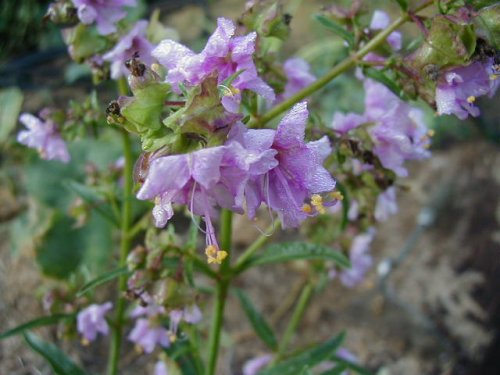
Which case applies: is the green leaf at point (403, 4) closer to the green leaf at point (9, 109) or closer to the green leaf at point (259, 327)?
the green leaf at point (259, 327)

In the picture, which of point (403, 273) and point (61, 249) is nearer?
point (61, 249)

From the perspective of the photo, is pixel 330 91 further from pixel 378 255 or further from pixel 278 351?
pixel 278 351

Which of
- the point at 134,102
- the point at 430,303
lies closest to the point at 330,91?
the point at 430,303

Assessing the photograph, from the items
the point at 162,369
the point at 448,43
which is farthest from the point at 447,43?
the point at 162,369

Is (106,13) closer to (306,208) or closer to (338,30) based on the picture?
(338,30)

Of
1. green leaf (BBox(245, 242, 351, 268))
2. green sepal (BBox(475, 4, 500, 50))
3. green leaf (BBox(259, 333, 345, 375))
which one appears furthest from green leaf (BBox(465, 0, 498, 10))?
green leaf (BBox(259, 333, 345, 375))

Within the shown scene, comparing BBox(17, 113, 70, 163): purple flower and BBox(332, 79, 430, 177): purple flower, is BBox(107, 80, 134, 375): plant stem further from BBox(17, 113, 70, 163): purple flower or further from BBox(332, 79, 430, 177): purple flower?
BBox(332, 79, 430, 177): purple flower
